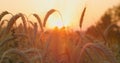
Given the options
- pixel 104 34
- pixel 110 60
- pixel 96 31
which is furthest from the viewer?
pixel 104 34

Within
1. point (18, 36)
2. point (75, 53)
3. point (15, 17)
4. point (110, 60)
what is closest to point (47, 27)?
point (18, 36)

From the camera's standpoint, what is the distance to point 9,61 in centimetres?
181

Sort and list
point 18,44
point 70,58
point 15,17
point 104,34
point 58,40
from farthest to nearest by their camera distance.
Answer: point 104,34 < point 18,44 < point 58,40 < point 15,17 < point 70,58

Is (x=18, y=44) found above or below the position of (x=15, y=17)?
below

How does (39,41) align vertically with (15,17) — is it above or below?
below

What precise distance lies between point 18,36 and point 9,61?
261 millimetres

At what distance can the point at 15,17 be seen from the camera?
1.81 m

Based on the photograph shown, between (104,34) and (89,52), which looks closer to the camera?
(89,52)

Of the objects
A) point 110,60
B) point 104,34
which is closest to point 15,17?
point 110,60

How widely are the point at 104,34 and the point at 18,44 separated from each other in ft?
2.24

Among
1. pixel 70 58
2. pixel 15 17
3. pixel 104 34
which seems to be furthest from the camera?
pixel 104 34

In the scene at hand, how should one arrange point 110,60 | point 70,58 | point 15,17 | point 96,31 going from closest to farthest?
point 110,60 → point 70,58 → point 15,17 → point 96,31

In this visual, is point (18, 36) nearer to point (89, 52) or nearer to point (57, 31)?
point (57, 31)

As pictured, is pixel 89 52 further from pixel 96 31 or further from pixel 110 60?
pixel 96 31
